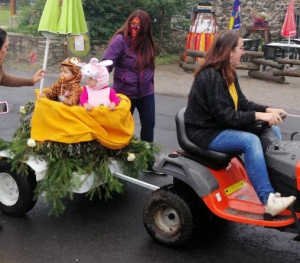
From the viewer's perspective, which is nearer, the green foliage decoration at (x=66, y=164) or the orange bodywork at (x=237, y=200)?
the orange bodywork at (x=237, y=200)

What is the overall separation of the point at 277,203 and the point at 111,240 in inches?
56.0

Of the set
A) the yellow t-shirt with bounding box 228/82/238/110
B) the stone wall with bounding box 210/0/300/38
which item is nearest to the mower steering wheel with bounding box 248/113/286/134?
the yellow t-shirt with bounding box 228/82/238/110

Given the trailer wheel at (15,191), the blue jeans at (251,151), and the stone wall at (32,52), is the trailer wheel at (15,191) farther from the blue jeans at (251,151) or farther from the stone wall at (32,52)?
the stone wall at (32,52)

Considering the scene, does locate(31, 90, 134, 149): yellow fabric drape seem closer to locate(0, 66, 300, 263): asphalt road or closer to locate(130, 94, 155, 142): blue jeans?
locate(0, 66, 300, 263): asphalt road

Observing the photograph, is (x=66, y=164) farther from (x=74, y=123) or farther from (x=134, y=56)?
(x=134, y=56)

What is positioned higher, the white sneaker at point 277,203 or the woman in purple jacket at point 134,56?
the woman in purple jacket at point 134,56

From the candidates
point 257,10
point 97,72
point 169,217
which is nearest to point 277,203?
point 169,217

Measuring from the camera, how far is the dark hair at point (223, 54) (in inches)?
148

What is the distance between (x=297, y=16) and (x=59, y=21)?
15734 millimetres

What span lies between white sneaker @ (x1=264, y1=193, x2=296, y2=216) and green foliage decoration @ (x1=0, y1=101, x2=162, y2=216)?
1.33 m

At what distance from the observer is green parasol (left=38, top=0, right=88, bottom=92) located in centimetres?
476

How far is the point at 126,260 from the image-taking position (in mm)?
3791

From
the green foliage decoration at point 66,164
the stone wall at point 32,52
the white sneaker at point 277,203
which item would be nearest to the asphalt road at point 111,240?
the green foliage decoration at point 66,164

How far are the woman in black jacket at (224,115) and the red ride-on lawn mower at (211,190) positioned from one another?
84mm
